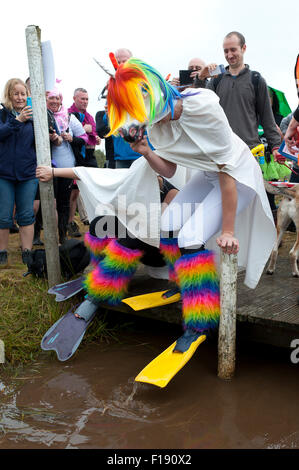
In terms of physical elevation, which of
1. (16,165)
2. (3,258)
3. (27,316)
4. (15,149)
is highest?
(15,149)

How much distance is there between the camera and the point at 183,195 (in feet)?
9.94

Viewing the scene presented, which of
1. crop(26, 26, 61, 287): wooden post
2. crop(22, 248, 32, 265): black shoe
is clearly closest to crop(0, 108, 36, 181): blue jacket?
crop(22, 248, 32, 265): black shoe

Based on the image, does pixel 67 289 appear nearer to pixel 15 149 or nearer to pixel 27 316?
pixel 27 316

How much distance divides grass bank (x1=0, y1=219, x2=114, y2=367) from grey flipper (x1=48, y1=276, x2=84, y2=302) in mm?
127

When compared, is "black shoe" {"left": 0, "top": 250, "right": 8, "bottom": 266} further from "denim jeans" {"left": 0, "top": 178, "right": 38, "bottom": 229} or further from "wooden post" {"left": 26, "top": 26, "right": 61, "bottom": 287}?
"wooden post" {"left": 26, "top": 26, "right": 61, "bottom": 287}

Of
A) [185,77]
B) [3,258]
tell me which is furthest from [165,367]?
[185,77]

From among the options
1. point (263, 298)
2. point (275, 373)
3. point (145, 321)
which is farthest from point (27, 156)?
point (275, 373)

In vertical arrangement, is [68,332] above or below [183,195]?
below

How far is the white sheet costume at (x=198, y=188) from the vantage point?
8.45ft

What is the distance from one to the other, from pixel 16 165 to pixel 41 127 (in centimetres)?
101

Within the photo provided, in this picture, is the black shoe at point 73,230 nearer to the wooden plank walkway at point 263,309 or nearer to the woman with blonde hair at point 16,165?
the woman with blonde hair at point 16,165

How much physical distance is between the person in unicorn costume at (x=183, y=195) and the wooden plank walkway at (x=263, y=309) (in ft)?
0.64

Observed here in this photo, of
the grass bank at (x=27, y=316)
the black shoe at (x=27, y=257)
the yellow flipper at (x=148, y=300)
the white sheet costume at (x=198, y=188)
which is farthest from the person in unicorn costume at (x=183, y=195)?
the black shoe at (x=27, y=257)

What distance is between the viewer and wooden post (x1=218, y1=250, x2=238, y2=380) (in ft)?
8.36
